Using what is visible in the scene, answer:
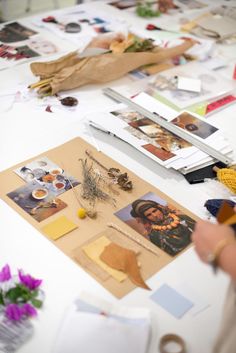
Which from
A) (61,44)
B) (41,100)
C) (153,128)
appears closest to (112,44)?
(61,44)

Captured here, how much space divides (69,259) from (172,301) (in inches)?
10.0

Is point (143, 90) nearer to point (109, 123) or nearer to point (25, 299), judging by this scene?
point (109, 123)

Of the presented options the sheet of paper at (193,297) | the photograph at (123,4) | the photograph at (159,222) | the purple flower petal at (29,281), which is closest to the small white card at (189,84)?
the photograph at (159,222)

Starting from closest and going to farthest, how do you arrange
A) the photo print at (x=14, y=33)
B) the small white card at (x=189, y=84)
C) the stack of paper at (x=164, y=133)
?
the stack of paper at (x=164, y=133) → the small white card at (x=189, y=84) → the photo print at (x=14, y=33)

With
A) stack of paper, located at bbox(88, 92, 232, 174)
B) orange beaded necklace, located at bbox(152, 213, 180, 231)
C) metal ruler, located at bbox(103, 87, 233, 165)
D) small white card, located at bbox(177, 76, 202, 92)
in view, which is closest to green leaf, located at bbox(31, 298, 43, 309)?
orange beaded necklace, located at bbox(152, 213, 180, 231)

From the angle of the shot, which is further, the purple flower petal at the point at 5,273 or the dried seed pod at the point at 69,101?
the dried seed pod at the point at 69,101

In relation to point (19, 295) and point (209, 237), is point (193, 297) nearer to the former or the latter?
point (209, 237)

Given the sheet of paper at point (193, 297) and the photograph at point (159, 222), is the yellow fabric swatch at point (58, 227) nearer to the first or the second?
the photograph at point (159, 222)

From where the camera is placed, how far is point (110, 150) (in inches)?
55.7

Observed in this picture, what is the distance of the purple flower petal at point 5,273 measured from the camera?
996 mm

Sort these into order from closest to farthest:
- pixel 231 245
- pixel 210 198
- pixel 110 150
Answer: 1. pixel 231 245
2. pixel 210 198
3. pixel 110 150

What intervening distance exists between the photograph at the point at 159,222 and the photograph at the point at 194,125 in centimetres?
35

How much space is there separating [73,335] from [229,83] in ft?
4.05

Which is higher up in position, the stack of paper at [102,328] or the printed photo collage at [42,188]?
the printed photo collage at [42,188]
